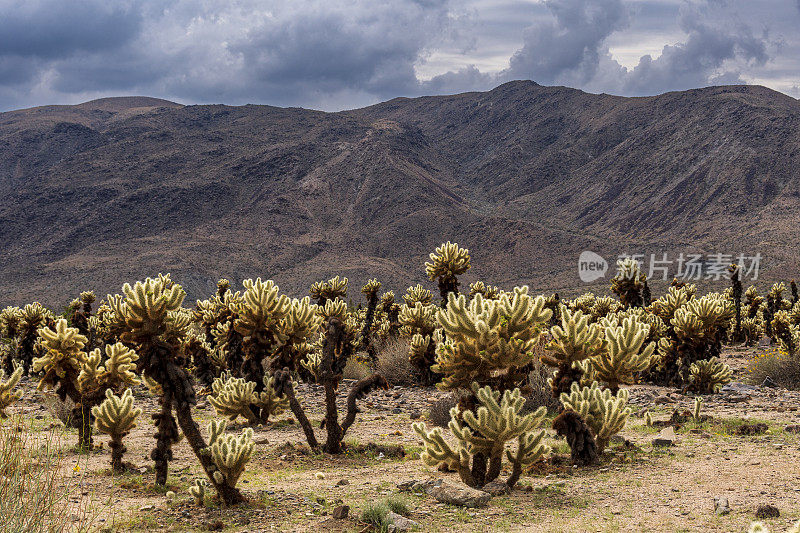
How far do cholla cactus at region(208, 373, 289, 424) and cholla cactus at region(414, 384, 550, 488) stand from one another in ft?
13.0

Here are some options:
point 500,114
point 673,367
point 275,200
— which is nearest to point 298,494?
point 673,367

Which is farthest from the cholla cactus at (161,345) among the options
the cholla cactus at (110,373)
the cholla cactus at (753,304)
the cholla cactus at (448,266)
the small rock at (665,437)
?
the cholla cactus at (753,304)

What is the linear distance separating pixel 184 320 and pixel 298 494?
4.03 m

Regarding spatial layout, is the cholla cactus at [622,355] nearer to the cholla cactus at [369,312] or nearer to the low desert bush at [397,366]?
the low desert bush at [397,366]

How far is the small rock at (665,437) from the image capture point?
9539 millimetres

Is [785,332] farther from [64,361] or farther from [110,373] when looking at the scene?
[64,361]

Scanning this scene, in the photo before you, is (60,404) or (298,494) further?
(60,404)

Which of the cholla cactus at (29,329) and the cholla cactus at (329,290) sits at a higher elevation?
the cholla cactus at (329,290)

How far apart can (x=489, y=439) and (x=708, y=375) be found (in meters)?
8.79

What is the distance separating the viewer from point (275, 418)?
503 inches

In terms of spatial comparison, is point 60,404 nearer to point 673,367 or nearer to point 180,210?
point 673,367

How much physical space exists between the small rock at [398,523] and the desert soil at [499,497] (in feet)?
0.58

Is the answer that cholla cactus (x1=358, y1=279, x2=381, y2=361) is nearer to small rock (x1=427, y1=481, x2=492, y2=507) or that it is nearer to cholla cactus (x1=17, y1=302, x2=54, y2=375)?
cholla cactus (x1=17, y1=302, x2=54, y2=375)

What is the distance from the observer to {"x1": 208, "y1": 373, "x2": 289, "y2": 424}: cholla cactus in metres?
11.0
